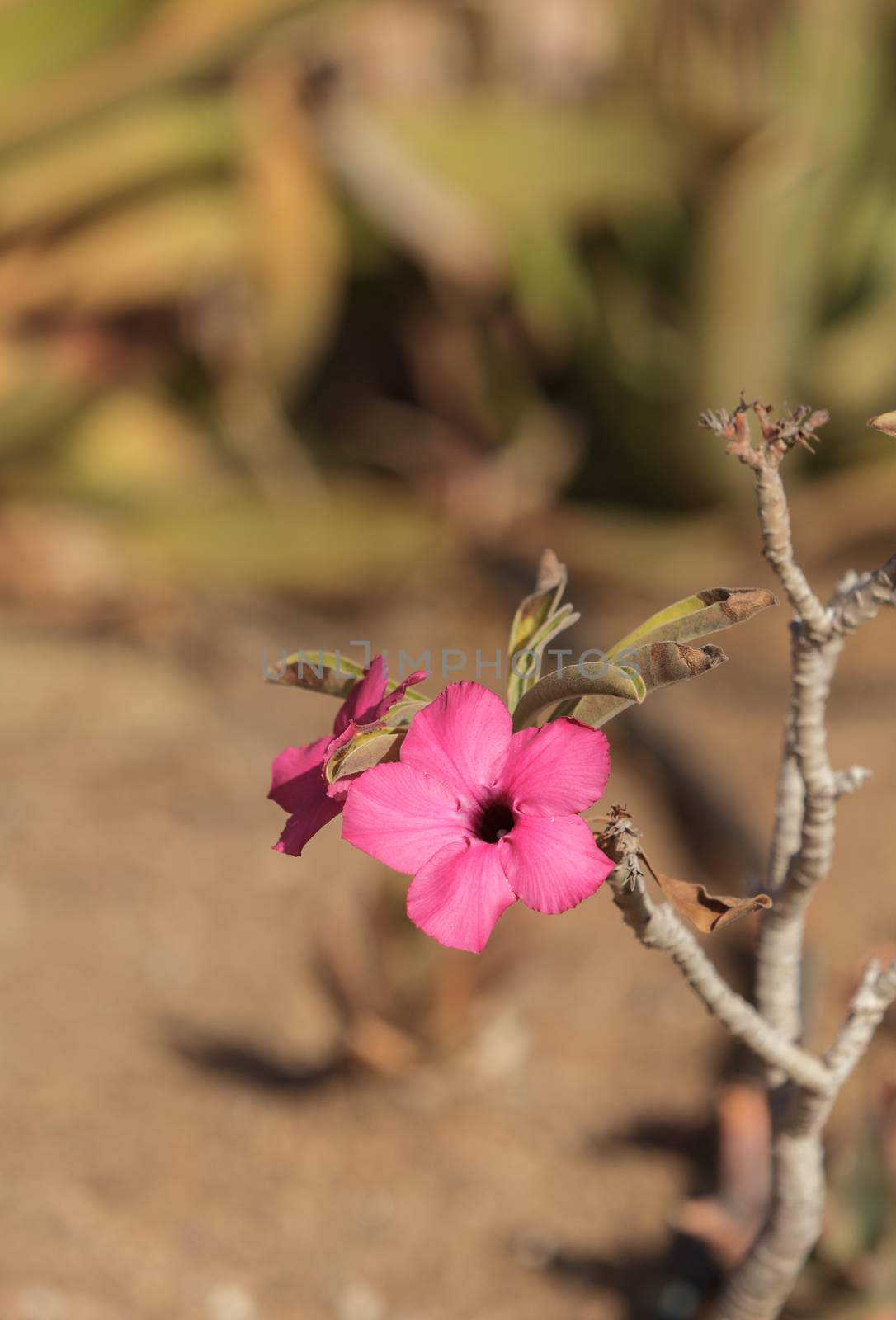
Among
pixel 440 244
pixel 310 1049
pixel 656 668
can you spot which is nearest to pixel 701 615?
pixel 656 668

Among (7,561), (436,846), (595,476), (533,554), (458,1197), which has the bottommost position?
(458,1197)

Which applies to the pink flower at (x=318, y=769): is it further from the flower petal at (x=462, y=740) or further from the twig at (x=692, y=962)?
the twig at (x=692, y=962)

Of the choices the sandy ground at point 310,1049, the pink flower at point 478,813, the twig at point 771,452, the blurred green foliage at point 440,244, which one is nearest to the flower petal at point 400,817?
the pink flower at point 478,813

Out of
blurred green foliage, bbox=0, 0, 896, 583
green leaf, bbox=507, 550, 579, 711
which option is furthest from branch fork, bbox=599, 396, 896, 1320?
blurred green foliage, bbox=0, 0, 896, 583

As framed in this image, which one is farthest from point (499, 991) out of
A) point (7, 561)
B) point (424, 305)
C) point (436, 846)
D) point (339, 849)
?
point (424, 305)

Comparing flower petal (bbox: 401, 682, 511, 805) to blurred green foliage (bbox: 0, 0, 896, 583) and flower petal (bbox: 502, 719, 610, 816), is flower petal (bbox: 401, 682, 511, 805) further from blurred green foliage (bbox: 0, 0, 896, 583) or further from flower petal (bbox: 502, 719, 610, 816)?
blurred green foliage (bbox: 0, 0, 896, 583)

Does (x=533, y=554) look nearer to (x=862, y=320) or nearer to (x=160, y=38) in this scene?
→ (x=862, y=320)
